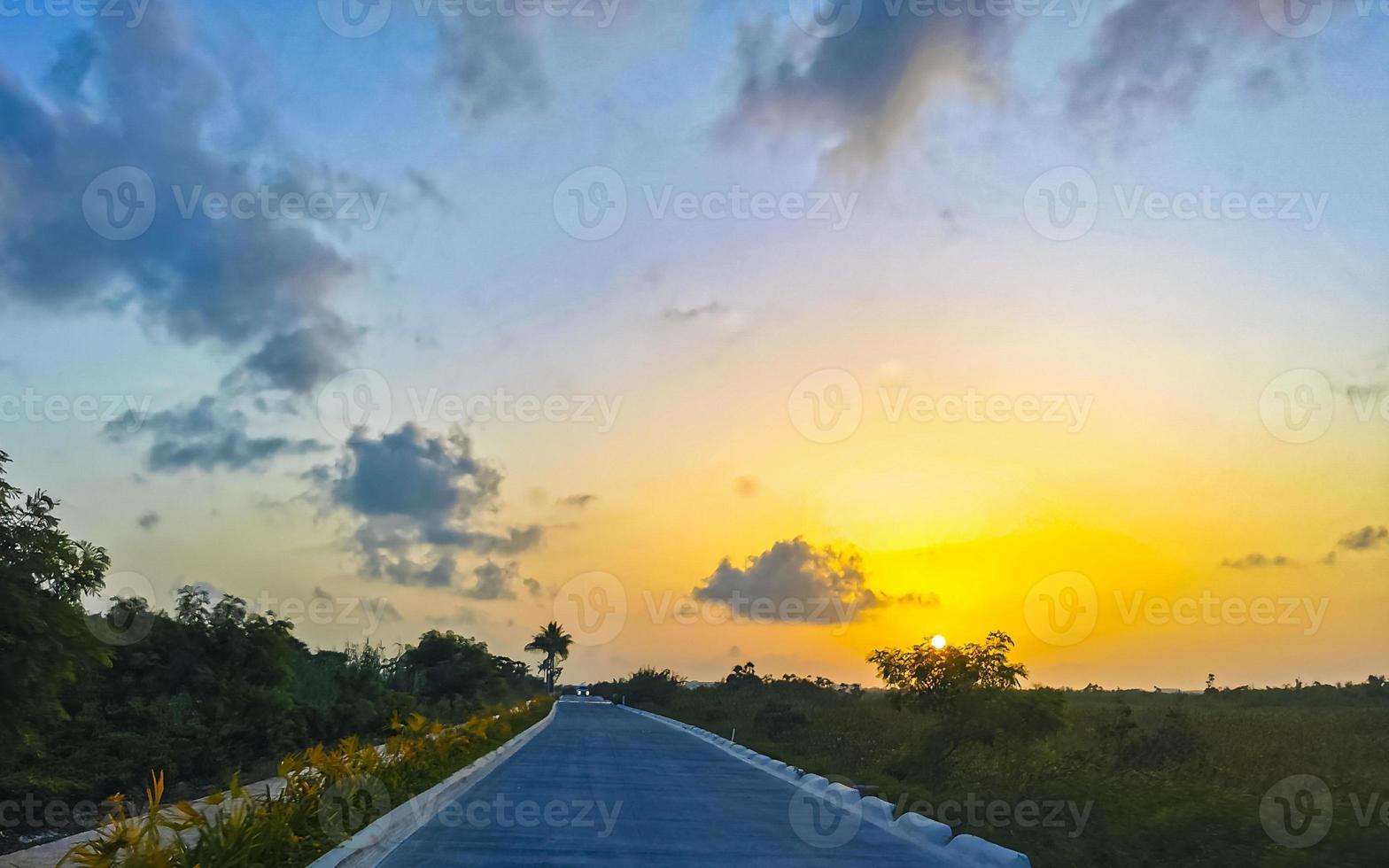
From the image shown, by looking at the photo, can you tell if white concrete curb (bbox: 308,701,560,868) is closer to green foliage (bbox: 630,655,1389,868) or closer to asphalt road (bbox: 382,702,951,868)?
asphalt road (bbox: 382,702,951,868)

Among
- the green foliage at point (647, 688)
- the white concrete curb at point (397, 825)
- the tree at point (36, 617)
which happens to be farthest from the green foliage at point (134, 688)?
the green foliage at point (647, 688)

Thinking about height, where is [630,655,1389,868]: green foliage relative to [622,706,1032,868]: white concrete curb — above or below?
above

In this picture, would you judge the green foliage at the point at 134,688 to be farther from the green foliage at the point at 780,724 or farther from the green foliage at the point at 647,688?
the green foliage at the point at 647,688

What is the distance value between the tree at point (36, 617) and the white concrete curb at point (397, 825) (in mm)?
A: 6241

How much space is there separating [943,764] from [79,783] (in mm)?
20397

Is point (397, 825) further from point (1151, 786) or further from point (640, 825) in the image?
point (1151, 786)

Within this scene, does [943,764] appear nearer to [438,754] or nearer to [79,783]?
[438,754]

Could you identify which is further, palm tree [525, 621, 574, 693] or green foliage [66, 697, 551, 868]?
palm tree [525, 621, 574, 693]

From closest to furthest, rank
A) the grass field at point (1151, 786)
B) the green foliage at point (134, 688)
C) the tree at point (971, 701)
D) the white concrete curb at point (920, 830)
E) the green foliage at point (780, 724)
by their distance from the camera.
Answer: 1. the white concrete curb at point (920, 830)
2. the grass field at point (1151, 786)
3. the green foliage at point (134, 688)
4. the tree at point (971, 701)
5. the green foliage at point (780, 724)

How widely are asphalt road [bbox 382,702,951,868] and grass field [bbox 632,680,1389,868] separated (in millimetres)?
1961

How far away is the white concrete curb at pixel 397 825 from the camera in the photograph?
998 centimetres

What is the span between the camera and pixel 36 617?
50.6 ft

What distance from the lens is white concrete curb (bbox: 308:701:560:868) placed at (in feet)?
32.7

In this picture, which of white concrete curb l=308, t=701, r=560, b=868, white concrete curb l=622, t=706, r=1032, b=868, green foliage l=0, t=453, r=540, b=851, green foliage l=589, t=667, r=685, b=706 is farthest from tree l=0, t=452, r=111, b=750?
green foliage l=589, t=667, r=685, b=706
